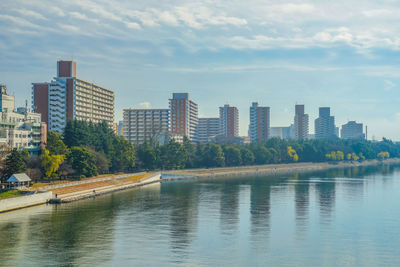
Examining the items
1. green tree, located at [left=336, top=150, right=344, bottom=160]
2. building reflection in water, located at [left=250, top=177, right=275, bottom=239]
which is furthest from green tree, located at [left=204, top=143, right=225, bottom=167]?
green tree, located at [left=336, top=150, right=344, bottom=160]

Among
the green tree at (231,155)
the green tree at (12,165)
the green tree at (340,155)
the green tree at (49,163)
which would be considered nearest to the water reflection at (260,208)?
the green tree at (49,163)

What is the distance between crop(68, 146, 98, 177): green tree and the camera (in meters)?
75.4

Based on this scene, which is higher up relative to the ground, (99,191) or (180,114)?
(180,114)

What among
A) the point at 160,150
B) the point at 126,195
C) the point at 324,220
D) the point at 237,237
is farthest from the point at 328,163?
the point at 237,237

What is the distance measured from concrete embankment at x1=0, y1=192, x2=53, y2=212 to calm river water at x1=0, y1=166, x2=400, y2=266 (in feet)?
5.10

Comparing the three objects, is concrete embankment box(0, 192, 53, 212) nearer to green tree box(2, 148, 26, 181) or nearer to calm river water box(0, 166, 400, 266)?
calm river water box(0, 166, 400, 266)

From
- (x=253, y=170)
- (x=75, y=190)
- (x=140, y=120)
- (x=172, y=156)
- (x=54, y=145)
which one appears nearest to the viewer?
(x=75, y=190)

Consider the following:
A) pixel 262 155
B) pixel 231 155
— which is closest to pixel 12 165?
pixel 231 155

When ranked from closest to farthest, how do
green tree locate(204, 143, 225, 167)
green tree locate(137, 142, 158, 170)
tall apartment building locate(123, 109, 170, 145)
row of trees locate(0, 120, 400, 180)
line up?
row of trees locate(0, 120, 400, 180) → green tree locate(137, 142, 158, 170) → green tree locate(204, 143, 225, 167) → tall apartment building locate(123, 109, 170, 145)

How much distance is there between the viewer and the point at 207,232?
4394 centimetres

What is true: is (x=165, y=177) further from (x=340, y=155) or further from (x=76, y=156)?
(x=340, y=155)

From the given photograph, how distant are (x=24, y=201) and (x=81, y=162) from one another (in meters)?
18.7

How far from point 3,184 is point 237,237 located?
35005mm

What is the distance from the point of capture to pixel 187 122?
17712 cm
